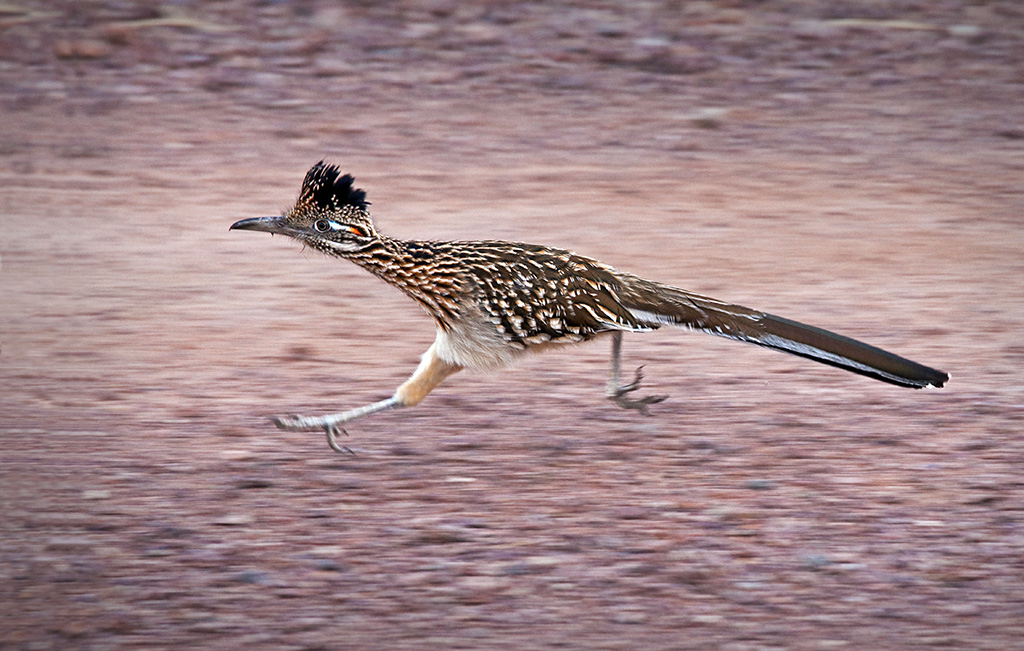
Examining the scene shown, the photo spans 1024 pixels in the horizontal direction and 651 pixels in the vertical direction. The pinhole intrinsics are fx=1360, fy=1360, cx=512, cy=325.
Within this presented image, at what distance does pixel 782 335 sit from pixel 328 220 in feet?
6.51

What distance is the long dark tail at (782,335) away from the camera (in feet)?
18.6

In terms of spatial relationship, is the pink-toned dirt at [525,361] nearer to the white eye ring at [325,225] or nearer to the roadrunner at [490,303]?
the roadrunner at [490,303]

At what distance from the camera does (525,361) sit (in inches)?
265

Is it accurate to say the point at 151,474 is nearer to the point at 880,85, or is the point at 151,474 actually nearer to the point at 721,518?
the point at 721,518

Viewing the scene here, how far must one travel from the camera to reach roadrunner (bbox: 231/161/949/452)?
227 inches

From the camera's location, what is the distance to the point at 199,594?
4.84 m

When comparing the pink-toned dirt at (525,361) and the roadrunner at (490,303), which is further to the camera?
the roadrunner at (490,303)

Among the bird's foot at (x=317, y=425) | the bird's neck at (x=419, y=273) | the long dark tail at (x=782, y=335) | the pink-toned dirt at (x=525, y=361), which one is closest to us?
the pink-toned dirt at (x=525, y=361)

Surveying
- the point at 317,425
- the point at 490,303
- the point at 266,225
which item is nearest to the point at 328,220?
the point at 266,225

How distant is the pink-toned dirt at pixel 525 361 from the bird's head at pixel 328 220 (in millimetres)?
982

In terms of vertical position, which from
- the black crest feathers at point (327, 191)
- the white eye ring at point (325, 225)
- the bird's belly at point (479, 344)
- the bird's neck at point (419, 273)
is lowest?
the bird's belly at point (479, 344)

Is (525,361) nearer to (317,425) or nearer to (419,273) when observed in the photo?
(419,273)

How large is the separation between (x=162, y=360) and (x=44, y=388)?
0.66 meters

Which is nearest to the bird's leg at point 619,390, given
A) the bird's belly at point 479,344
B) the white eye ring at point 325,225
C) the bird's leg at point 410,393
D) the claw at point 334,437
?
the bird's belly at point 479,344
